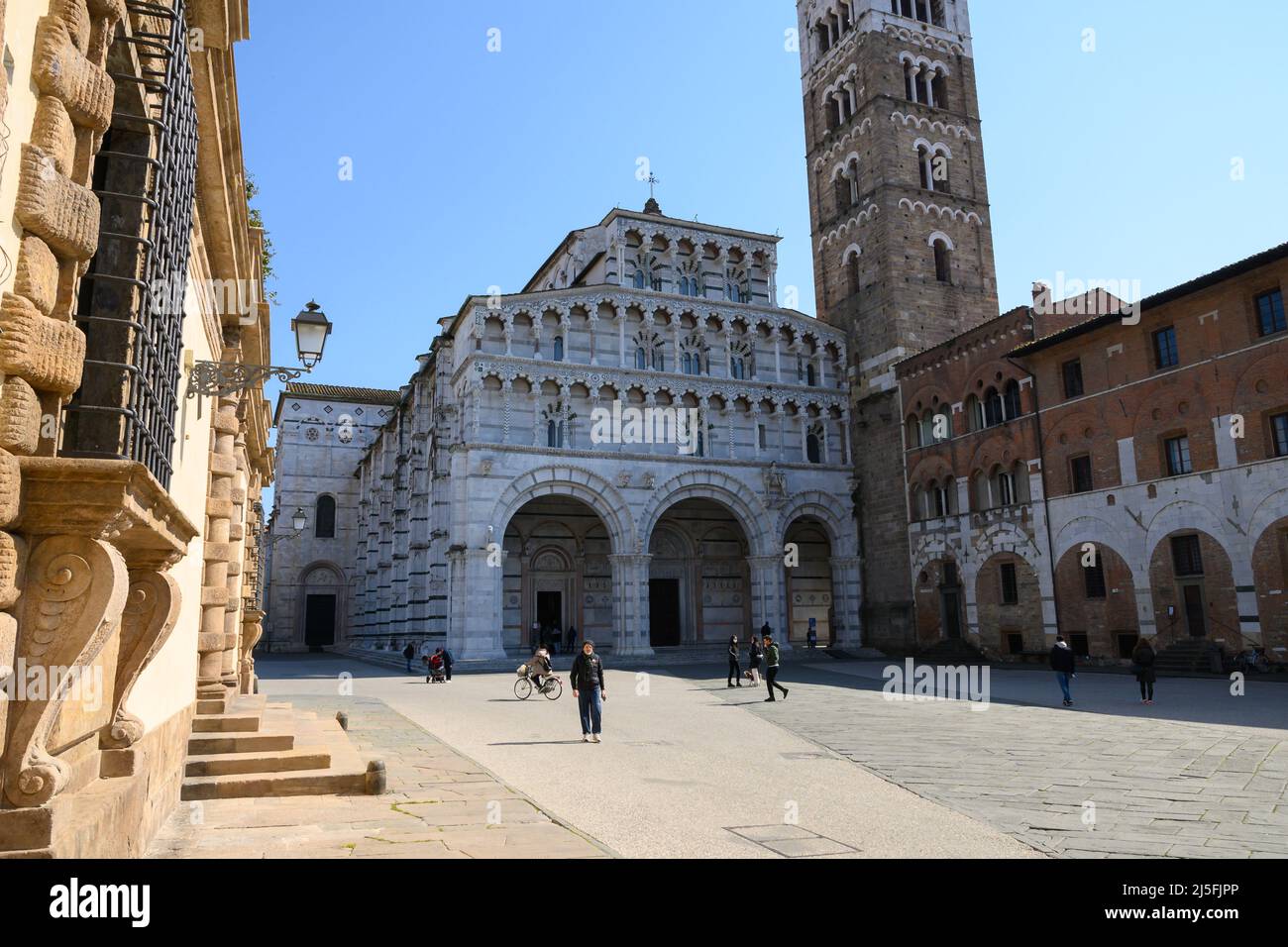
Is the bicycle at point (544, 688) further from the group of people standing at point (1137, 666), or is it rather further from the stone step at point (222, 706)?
the group of people standing at point (1137, 666)

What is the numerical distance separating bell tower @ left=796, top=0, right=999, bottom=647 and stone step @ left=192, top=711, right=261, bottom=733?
28.9 m

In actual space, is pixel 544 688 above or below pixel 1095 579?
below

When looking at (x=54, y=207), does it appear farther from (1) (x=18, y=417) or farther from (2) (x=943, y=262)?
(2) (x=943, y=262)

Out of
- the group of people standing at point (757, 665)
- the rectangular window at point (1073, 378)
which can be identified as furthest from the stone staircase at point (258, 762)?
the rectangular window at point (1073, 378)

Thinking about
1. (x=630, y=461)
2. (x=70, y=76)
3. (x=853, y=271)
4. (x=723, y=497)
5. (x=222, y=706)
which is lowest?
(x=222, y=706)

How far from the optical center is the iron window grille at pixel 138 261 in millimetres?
4164

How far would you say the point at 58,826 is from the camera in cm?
340

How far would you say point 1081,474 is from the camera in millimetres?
27625

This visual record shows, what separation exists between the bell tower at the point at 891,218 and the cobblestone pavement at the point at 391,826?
28.7 m

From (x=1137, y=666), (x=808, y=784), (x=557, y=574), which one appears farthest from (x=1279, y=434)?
(x=557, y=574)

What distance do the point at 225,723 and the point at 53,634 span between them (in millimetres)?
6847

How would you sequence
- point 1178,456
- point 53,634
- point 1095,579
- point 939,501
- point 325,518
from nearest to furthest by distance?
point 53,634 < point 1178,456 < point 1095,579 < point 939,501 < point 325,518

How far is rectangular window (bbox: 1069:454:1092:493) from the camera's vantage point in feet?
89.7
